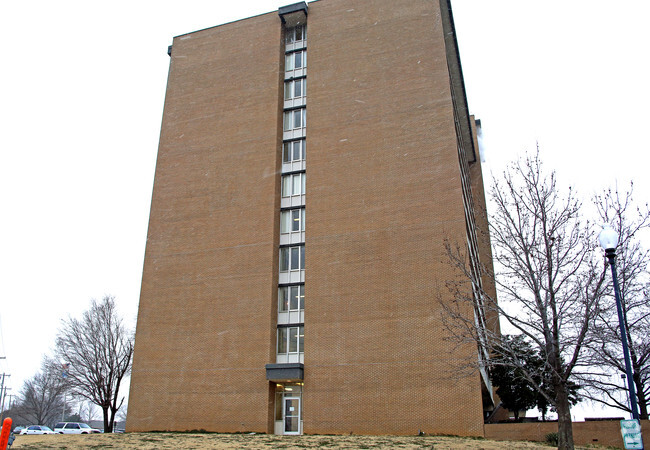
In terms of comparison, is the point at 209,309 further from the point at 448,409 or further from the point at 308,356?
the point at 448,409

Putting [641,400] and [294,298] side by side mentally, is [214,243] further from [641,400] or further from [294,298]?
[641,400]

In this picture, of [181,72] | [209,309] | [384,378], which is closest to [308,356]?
[384,378]

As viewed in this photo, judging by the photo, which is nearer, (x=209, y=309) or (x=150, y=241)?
(x=209, y=309)

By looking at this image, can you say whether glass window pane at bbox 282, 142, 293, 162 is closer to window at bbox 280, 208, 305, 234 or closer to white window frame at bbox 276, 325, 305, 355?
window at bbox 280, 208, 305, 234

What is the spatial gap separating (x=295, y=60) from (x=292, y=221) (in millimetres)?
12297

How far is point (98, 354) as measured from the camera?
43.8 m

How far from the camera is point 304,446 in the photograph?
2091 cm

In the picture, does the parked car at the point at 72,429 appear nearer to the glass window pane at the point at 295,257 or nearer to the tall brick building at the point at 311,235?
the tall brick building at the point at 311,235

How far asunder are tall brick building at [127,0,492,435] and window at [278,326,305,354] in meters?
→ 0.12

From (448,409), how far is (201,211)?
1930cm

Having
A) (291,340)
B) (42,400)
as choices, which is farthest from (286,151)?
(42,400)

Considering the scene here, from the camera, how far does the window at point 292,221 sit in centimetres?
3441

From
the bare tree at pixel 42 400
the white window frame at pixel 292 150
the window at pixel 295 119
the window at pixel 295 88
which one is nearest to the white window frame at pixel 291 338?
the white window frame at pixel 292 150

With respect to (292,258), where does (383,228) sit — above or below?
above
